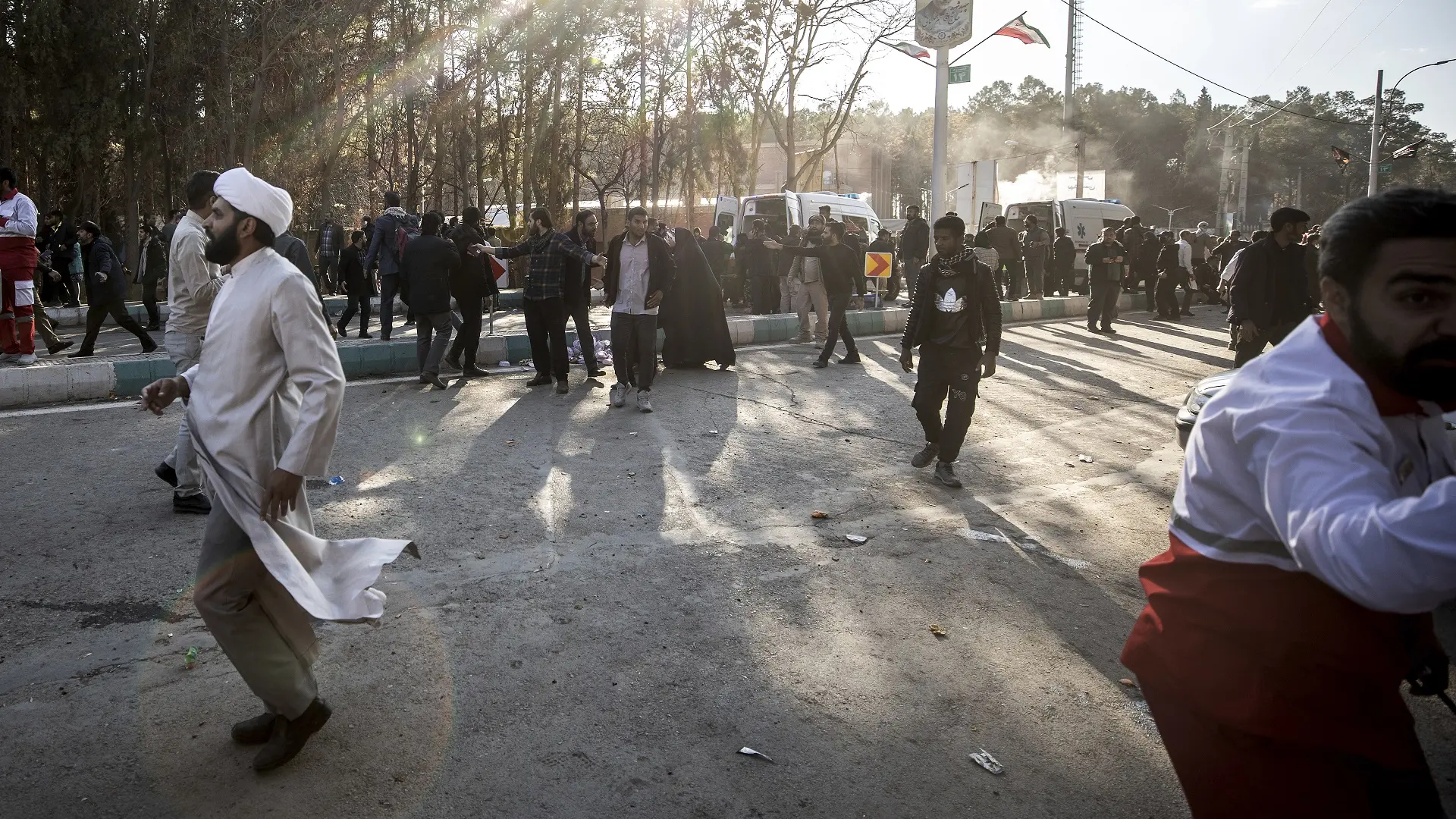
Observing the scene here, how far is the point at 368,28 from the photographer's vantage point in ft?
86.9

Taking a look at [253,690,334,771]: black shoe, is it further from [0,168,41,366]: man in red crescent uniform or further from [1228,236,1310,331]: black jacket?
[0,168,41,366]: man in red crescent uniform

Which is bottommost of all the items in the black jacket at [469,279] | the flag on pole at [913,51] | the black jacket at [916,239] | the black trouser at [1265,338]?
the black trouser at [1265,338]

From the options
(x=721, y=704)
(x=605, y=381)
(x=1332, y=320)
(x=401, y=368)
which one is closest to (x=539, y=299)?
(x=605, y=381)

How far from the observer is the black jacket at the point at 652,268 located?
942 cm

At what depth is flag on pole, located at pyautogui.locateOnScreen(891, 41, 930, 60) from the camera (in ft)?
65.1

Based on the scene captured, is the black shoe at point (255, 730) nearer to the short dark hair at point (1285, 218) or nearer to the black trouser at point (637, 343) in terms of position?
the black trouser at point (637, 343)

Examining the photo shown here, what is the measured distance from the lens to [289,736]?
10.5 feet

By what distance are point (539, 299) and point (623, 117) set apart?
26.3 metres

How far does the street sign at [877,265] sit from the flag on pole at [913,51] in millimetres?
4384

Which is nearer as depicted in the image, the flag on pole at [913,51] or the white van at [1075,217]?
the flag on pole at [913,51]

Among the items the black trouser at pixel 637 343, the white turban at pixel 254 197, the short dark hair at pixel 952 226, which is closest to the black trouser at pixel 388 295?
the black trouser at pixel 637 343

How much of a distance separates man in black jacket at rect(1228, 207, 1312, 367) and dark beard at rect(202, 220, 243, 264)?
783 centimetres

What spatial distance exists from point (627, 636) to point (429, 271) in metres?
6.97

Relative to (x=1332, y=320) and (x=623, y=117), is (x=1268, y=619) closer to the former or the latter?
(x=1332, y=320)
